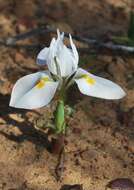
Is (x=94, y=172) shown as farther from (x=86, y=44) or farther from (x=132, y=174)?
(x=86, y=44)

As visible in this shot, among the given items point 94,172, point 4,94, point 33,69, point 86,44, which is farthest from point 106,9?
point 94,172

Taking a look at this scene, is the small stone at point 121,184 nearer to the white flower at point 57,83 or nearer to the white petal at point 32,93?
the white flower at point 57,83

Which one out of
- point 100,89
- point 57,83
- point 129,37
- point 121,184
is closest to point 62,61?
point 57,83

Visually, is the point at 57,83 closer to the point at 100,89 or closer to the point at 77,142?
the point at 100,89

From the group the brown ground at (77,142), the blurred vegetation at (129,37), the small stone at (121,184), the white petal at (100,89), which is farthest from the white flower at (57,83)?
the blurred vegetation at (129,37)

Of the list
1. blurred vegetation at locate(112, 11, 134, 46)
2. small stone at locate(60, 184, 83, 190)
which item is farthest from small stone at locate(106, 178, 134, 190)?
blurred vegetation at locate(112, 11, 134, 46)

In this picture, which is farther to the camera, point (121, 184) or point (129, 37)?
point (129, 37)

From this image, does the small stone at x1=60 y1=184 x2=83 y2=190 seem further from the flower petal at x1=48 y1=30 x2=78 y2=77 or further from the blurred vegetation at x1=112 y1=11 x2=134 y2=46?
the blurred vegetation at x1=112 y1=11 x2=134 y2=46
